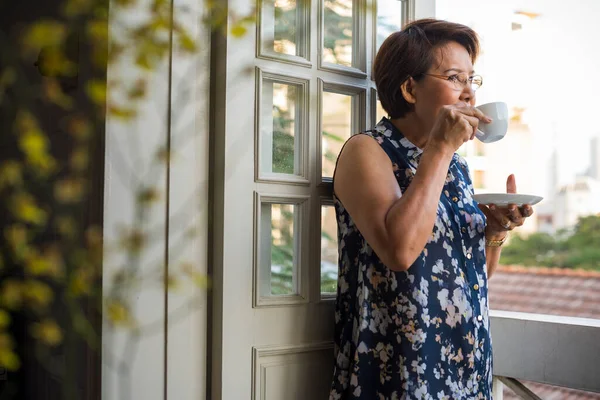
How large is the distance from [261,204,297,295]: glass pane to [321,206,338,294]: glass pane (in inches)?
3.9

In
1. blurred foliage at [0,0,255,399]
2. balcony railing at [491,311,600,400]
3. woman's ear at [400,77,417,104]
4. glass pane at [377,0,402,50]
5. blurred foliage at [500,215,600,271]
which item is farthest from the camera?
blurred foliage at [500,215,600,271]

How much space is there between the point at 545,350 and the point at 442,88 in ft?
2.40

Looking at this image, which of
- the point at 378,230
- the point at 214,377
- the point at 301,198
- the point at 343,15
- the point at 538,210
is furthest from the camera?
the point at 538,210

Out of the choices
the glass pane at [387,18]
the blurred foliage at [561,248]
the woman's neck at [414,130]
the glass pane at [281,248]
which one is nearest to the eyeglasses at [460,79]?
the woman's neck at [414,130]

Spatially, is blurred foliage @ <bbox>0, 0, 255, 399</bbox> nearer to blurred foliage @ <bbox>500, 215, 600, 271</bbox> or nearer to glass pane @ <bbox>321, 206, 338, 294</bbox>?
glass pane @ <bbox>321, 206, 338, 294</bbox>

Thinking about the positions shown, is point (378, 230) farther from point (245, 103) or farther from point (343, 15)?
point (343, 15)

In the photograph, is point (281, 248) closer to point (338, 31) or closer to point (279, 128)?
point (279, 128)

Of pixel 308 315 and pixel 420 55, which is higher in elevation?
pixel 420 55

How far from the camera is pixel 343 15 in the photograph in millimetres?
1730

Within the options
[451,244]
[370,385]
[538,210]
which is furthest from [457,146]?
[538,210]

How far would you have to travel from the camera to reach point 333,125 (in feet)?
5.54

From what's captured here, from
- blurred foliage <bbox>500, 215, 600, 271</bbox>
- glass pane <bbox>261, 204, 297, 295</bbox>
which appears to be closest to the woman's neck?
glass pane <bbox>261, 204, 297, 295</bbox>

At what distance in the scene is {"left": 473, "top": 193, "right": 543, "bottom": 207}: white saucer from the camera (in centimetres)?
142

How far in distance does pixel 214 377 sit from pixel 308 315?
27cm
